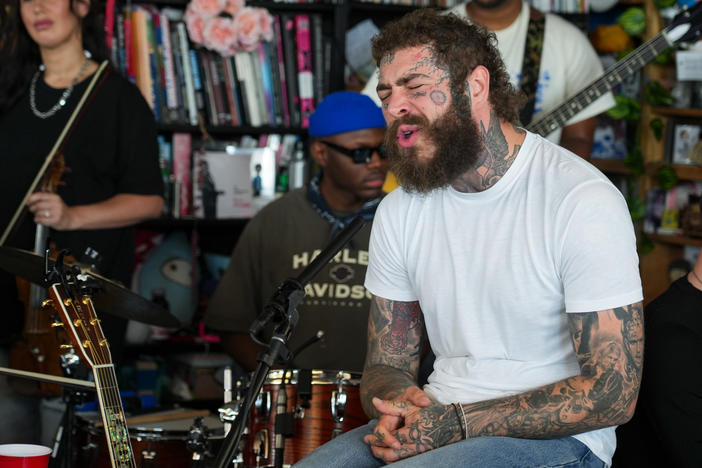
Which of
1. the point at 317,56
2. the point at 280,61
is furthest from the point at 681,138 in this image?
the point at 280,61

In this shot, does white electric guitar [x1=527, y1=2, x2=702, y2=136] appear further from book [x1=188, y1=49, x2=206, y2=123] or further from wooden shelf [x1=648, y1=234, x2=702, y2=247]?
book [x1=188, y1=49, x2=206, y2=123]

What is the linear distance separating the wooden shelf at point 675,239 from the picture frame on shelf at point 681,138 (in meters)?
0.29

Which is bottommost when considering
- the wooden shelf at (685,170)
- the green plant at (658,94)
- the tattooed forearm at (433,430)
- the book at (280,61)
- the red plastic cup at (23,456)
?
the red plastic cup at (23,456)

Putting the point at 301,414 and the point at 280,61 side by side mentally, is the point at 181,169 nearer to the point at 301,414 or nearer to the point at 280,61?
the point at 280,61

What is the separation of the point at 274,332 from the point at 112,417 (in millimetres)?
437

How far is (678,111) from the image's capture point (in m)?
3.68

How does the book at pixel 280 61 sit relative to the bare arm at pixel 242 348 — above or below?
above

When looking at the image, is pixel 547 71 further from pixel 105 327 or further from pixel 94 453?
pixel 94 453

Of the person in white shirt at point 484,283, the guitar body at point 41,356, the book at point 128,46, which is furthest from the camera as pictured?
the book at point 128,46

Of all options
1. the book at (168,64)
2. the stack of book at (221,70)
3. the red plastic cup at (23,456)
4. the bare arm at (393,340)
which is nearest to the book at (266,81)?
the stack of book at (221,70)

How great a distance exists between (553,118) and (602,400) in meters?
1.68

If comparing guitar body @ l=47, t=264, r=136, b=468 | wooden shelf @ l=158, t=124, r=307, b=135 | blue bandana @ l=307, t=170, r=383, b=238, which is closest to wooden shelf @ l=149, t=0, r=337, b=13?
wooden shelf @ l=158, t=124, r=307, b=135

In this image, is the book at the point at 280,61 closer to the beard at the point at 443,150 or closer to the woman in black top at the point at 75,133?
the woman in black top at the point at 75,133

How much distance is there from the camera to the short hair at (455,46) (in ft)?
5.94
